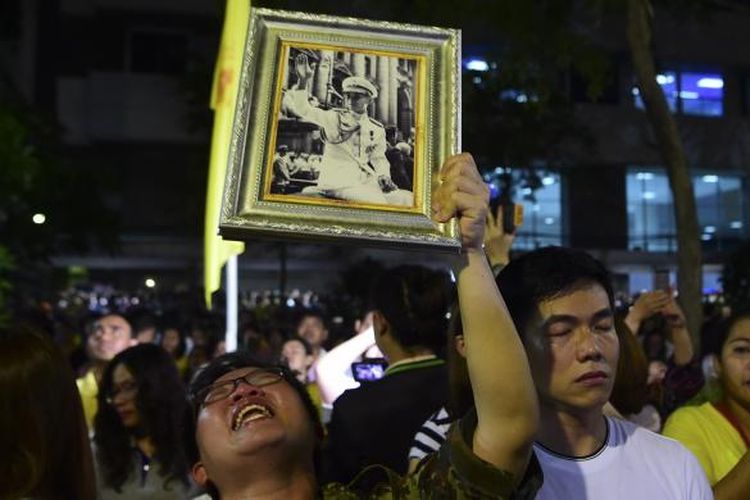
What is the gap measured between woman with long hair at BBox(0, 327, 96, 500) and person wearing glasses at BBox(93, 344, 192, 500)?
1499mm

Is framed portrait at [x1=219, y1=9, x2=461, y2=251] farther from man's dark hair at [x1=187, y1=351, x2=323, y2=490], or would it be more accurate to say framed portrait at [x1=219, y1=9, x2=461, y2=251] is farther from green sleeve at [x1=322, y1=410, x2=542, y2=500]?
man's dark hair at [x1=187, y1=351, x2=323, y2=490]

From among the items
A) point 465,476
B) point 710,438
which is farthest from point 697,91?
point 465,476

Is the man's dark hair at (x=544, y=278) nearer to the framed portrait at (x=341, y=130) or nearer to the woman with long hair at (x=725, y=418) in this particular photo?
the framed portrait at (x=341, y=130)

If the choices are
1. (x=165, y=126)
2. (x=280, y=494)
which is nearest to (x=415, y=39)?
(x=280, y=494)

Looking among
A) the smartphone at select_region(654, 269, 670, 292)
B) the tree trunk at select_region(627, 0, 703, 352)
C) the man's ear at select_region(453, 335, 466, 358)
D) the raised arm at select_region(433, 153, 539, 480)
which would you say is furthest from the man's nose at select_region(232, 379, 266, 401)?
the tree trunk at select_region(627, 0, 703, 352)

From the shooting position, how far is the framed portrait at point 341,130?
1.88 metres

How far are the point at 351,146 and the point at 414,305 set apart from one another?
168 cm

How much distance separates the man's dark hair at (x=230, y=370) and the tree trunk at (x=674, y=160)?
7343 millimetres

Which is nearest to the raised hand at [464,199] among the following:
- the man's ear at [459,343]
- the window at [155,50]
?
the man's ear at [459,343]

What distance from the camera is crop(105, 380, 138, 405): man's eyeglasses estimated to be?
399 cm

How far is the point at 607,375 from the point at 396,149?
0.67 m

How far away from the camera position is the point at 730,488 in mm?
2592

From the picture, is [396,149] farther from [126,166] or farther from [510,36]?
[126,166]

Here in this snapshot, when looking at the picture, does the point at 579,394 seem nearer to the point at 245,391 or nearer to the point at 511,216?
the point at 245,391
